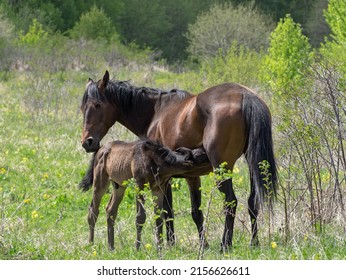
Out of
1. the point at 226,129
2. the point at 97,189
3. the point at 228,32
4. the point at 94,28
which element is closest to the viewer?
the point at 226,129

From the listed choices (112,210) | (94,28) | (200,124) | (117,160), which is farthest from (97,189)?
(94,28)

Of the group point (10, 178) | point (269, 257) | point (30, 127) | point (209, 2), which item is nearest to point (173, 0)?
point (209, 2)

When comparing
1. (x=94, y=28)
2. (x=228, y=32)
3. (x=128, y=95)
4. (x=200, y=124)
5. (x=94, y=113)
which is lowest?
(x=94, y=28)

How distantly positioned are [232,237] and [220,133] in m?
1.10

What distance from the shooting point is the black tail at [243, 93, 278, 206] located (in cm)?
761

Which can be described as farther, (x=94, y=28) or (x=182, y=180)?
(x=94, y=28)

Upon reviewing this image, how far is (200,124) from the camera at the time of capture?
8133mm

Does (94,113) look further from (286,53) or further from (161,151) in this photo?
(286,53)

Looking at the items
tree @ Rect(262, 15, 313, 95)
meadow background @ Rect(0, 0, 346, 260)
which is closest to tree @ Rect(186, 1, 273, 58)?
meadow background @ Rect(0, 0, 346, 260)

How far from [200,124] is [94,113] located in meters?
Answer: 1.57

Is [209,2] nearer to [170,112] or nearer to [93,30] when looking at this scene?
[93,30]

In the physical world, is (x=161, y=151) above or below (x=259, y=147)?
below

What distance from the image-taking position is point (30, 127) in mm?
17125

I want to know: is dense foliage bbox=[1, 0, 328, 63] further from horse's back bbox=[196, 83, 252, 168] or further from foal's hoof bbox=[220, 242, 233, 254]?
foal's hoof bbox=[220, 242, 233, 254]
